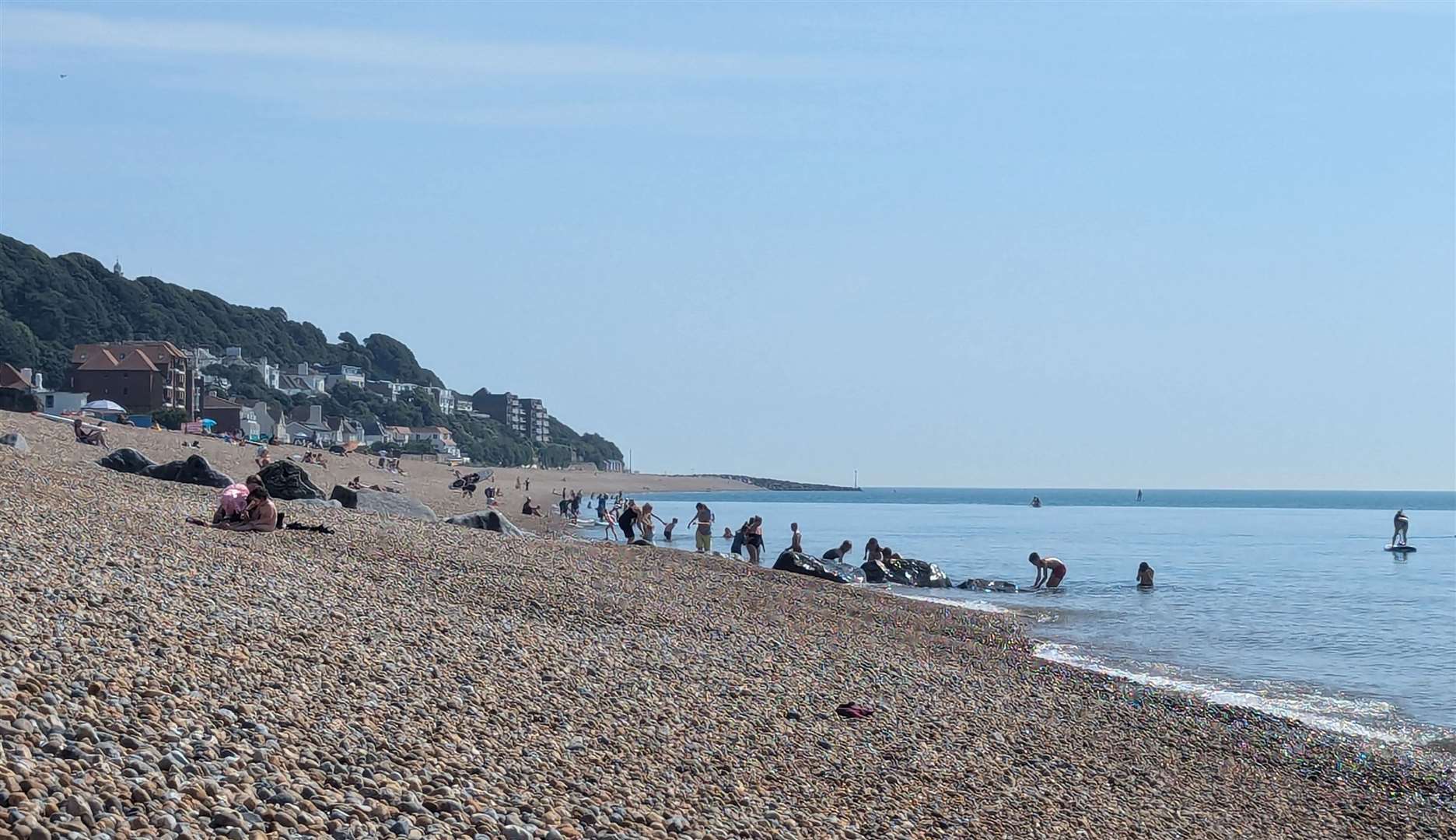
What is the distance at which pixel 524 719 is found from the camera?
8758mm

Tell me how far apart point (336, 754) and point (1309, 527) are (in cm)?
8333

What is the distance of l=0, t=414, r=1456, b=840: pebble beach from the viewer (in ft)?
20.5

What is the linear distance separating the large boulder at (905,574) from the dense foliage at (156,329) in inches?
4447

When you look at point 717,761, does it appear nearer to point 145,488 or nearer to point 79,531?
point 79,531

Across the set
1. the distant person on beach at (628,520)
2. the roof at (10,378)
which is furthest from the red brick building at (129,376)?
the distant person on beach at (628,520)

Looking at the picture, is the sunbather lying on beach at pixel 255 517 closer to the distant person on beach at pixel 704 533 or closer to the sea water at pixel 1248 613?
the sea water at pixel 1248 613

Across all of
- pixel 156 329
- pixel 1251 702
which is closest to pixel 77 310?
pixel 156 329

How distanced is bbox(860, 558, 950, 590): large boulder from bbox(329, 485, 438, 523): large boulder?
417 inches

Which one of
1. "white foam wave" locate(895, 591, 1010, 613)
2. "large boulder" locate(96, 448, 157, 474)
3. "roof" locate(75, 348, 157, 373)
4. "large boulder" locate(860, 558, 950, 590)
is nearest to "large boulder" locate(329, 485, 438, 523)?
"large boulder" locate(96, 448, 157, 474)

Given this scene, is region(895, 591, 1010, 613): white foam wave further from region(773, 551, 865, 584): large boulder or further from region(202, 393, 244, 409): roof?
region(202, 393, 244, 409): roof

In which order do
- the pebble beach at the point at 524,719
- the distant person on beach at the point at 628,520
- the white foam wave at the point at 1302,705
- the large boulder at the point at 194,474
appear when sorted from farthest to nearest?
the distant person on beach at the point at 628,520 → the large boulder at the point at 194,474 → the white foam wave at the point at 1302,705 → the pebble beach at the point at 524,719

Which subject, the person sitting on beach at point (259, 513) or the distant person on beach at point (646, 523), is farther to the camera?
the distant person on beach at point (646, 523)

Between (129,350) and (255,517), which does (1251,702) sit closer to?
(255,517)

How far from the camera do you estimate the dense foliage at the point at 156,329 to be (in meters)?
140
